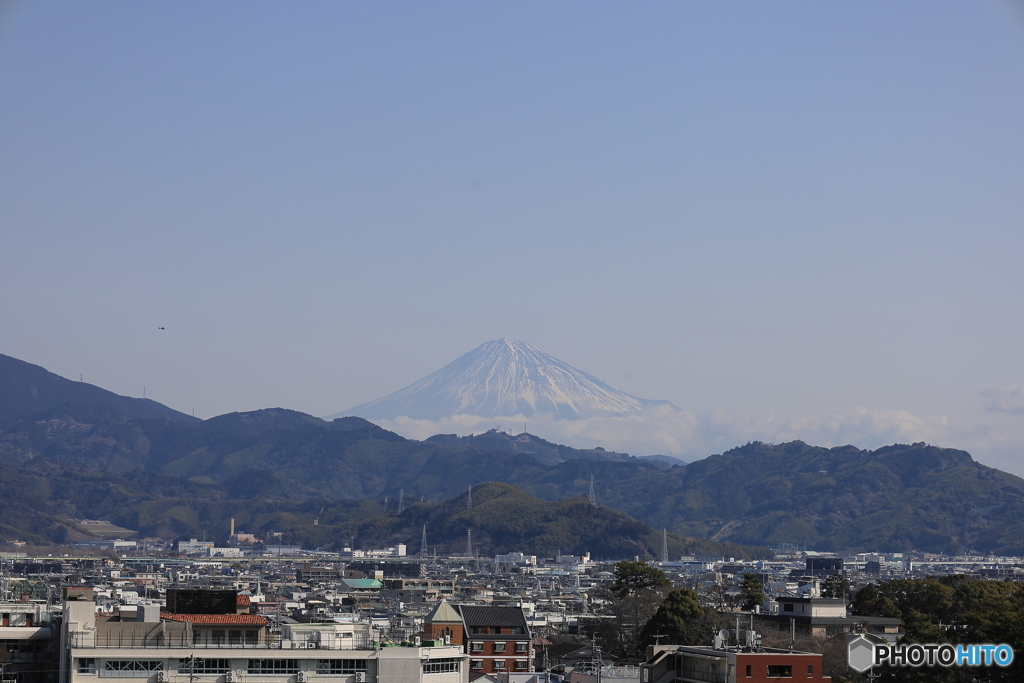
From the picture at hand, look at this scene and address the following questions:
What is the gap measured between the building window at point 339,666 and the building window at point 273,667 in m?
0.61

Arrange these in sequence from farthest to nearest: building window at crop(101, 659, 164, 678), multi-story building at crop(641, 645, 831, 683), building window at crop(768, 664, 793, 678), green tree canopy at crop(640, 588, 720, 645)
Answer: green tree canopy at crop(640, 588, 720, 645), building window at crop(768, 664, 793, 678), multi-story building at crop(641, 645, 831, 683), building window at crop(101, 659, 164, 678)

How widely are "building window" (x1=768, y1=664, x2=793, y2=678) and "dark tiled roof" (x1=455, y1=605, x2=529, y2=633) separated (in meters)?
24.8

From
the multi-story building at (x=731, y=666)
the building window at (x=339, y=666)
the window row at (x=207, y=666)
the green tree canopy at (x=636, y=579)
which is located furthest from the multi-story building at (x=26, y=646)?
the green tree canopy at (x=636, y=579)

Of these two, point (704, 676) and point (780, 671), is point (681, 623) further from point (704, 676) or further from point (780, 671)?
point (780, 671)

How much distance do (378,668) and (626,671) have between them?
9.41 meters

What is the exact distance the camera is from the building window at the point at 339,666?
3631 cm

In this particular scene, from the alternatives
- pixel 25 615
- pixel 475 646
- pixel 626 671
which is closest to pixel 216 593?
pixel 25 615

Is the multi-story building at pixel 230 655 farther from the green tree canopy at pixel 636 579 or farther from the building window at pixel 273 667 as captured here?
the green tree canopy at pixel 636 579

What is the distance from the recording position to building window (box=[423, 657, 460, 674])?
122ft

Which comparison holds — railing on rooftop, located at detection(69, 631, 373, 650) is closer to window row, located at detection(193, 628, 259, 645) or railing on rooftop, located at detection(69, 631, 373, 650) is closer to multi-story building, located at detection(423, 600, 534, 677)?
window row, located at detection(193, 628, 259, 645)

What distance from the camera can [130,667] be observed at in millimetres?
35031

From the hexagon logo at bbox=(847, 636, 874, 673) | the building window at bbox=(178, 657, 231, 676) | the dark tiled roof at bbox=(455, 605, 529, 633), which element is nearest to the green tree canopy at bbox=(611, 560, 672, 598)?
the dark tiled roof at bbox=(455, 605, 529, 633)

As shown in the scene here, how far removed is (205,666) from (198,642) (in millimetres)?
1333

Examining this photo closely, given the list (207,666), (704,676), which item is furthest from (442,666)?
(704,676)
